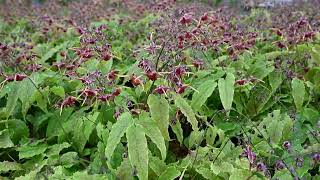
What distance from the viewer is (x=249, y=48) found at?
12.0ft

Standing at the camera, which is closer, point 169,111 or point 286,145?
point 286,145

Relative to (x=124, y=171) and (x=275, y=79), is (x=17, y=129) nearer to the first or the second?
(x=124, y=171)

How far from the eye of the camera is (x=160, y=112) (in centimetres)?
233

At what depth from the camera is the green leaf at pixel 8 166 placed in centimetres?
256

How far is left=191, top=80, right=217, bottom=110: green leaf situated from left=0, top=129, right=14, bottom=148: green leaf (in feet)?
3.15

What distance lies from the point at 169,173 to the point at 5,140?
3.19ft

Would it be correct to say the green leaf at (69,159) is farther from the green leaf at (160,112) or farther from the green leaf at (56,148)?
the green leaf at (160,112)

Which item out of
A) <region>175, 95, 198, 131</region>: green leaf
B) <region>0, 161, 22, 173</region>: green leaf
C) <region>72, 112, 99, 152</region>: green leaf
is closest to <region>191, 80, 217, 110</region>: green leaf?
<region>175, 95, 198, 131</region>: green leaf

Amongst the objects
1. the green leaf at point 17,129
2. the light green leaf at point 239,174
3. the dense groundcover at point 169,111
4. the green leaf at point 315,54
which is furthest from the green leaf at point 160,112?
the green leaf at point 315,54

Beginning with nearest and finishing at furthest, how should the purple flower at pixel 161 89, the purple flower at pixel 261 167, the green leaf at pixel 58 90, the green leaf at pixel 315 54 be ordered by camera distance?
the purple flower at pixel 261 167 → the purple flower at pixel 161 89 → the green leaf at pixel 58 90 → the green leaf at pixel 315 54

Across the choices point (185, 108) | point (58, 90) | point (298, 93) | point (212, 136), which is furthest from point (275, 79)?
point (58, 90)

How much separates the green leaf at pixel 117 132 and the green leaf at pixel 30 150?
63cm

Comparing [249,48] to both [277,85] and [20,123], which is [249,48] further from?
[20,123]

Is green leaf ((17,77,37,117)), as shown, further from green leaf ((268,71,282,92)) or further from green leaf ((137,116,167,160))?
green leaf ((268,71,282,92))
